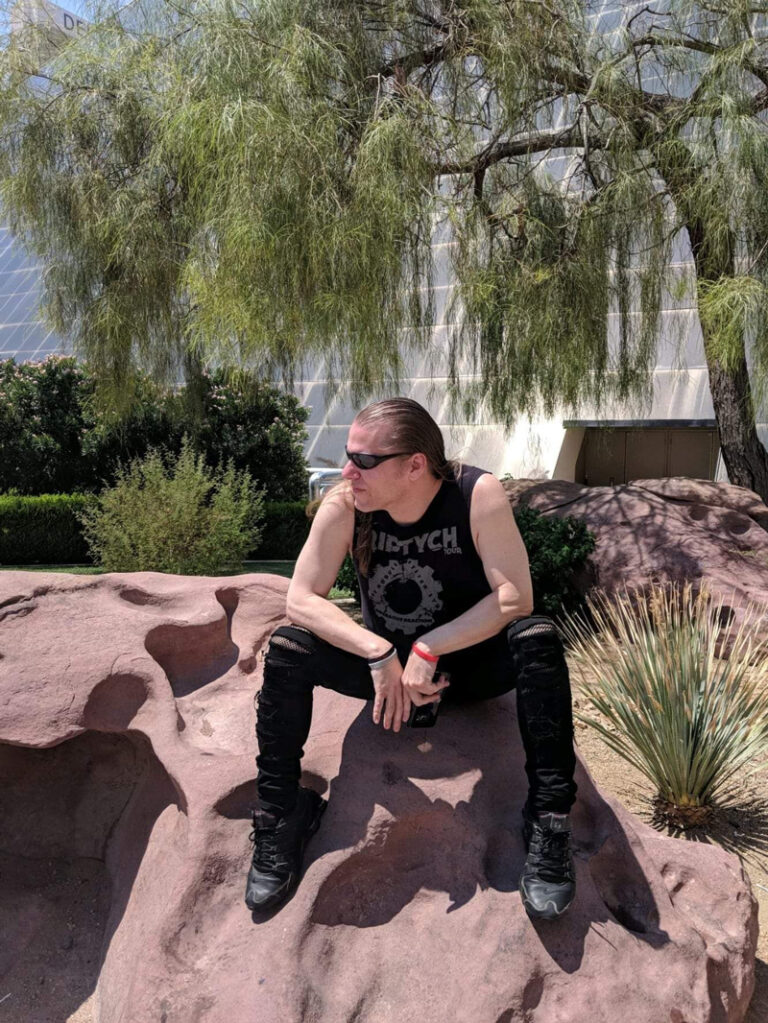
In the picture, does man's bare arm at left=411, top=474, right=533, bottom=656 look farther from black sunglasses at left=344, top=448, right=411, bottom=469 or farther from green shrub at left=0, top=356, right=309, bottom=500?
green shrub at left=0, top=356, right=309, bottom=500

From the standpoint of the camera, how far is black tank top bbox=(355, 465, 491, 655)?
259 cm

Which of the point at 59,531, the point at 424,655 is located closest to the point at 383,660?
the point at 424,655

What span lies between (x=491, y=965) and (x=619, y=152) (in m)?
6.09

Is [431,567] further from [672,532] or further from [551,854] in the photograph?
[672,532]

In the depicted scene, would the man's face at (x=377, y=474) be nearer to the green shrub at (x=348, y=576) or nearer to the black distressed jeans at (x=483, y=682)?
the black distressed jeans at (x=483, y=682)

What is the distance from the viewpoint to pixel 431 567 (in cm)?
261

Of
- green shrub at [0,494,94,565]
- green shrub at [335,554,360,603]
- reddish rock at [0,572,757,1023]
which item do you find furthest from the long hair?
green shrub at [0,494,94,565]

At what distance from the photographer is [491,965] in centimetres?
216

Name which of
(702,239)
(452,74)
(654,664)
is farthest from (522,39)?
(654,664)

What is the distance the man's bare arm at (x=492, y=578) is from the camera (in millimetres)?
2451

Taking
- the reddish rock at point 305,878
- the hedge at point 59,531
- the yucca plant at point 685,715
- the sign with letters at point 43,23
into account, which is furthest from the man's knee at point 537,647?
the sign with letters at point 43,23

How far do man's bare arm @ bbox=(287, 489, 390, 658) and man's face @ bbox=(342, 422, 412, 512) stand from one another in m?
0.08

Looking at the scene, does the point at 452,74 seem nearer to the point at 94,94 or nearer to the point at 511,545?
the point at 94,94

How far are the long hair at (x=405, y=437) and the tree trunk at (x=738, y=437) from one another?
544 centimetres
